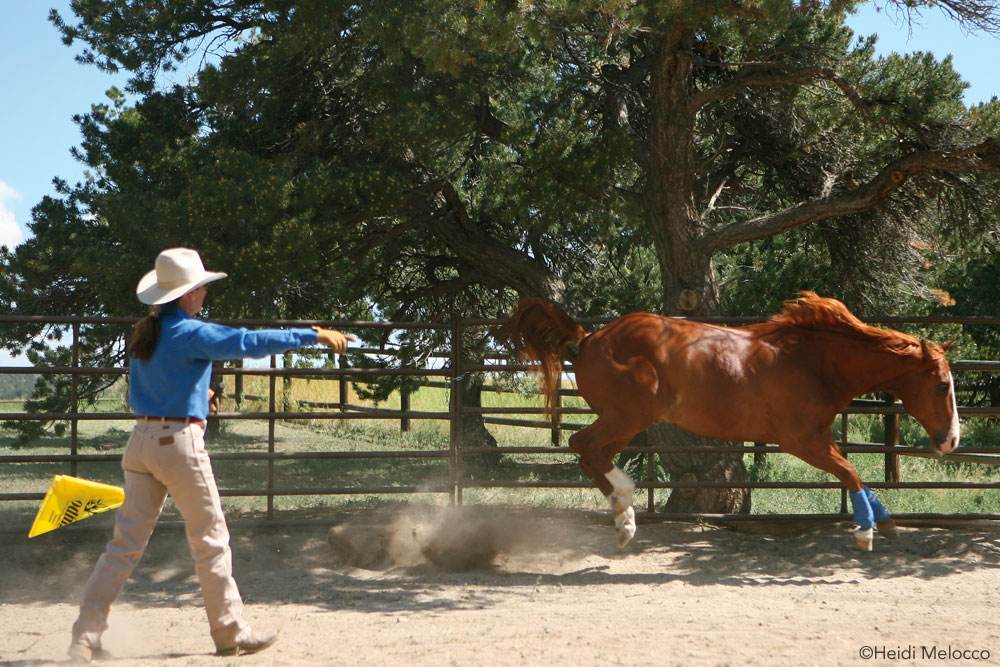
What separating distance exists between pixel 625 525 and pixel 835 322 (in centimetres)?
189

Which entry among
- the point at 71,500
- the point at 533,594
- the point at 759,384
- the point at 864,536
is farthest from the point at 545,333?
the point at 71,500

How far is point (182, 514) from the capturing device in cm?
381

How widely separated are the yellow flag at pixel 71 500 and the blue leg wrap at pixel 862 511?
410cm

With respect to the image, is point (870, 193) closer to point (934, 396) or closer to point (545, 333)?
point (934, 396)

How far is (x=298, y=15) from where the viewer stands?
7.68 m

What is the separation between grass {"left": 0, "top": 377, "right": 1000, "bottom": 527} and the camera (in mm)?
8852

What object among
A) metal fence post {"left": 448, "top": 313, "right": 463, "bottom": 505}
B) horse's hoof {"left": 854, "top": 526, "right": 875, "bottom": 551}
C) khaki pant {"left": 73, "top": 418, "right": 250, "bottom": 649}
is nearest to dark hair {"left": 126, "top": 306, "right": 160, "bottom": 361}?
khaki pant {"left": 73, "top": 418, "right": 250, "bottom": 649}

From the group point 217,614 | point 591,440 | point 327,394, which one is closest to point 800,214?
point 591,440

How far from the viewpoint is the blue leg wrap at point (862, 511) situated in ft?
17.4

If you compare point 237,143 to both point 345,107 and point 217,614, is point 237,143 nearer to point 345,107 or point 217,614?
point 345,107

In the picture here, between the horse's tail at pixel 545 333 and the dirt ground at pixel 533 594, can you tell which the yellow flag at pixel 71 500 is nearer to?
the dirt ground at pixel 533 594

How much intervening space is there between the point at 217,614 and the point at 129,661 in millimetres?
462

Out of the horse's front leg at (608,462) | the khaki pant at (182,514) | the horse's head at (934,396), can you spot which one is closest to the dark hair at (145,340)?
the khaki pant at (182,514)

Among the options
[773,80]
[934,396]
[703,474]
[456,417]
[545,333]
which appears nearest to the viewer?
[934,396]
